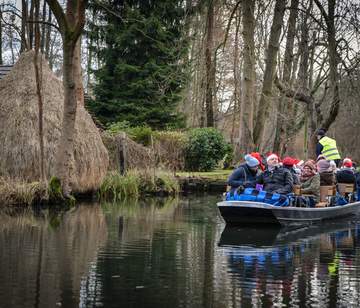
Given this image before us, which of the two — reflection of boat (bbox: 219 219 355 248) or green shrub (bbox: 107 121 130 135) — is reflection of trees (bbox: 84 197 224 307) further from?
green shrub (bbox: 107 121 130 135)

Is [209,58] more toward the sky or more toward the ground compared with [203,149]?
more toward the sky

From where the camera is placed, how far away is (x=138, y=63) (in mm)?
34500

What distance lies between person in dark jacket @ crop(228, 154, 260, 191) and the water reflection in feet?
4.28

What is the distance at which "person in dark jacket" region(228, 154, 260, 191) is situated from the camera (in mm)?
18125

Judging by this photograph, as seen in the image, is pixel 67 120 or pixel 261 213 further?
pixel 67 120

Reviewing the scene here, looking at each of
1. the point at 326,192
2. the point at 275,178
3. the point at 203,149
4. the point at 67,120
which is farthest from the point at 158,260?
the point at 203,149

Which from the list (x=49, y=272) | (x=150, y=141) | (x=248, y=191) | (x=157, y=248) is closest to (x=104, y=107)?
(x=150, y=141)

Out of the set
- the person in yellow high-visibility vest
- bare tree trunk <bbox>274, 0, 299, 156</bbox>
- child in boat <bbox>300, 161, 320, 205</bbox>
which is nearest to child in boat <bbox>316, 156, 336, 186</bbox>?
child in boat <bbox>300, 161, 320, 205</bbox>

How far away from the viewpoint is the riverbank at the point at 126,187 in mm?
20469

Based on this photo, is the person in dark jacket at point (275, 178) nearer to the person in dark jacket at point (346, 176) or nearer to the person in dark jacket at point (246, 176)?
the person in dark jacket at point (246, 176)

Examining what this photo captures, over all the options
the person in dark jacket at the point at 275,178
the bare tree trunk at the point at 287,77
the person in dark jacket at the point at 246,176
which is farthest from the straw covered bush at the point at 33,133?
the bare tree trunk at the point at 287,77

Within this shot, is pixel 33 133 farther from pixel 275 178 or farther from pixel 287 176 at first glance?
pixel 287 176

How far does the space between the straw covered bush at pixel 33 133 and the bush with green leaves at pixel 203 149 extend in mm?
8525

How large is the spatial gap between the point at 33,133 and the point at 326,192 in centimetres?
864
